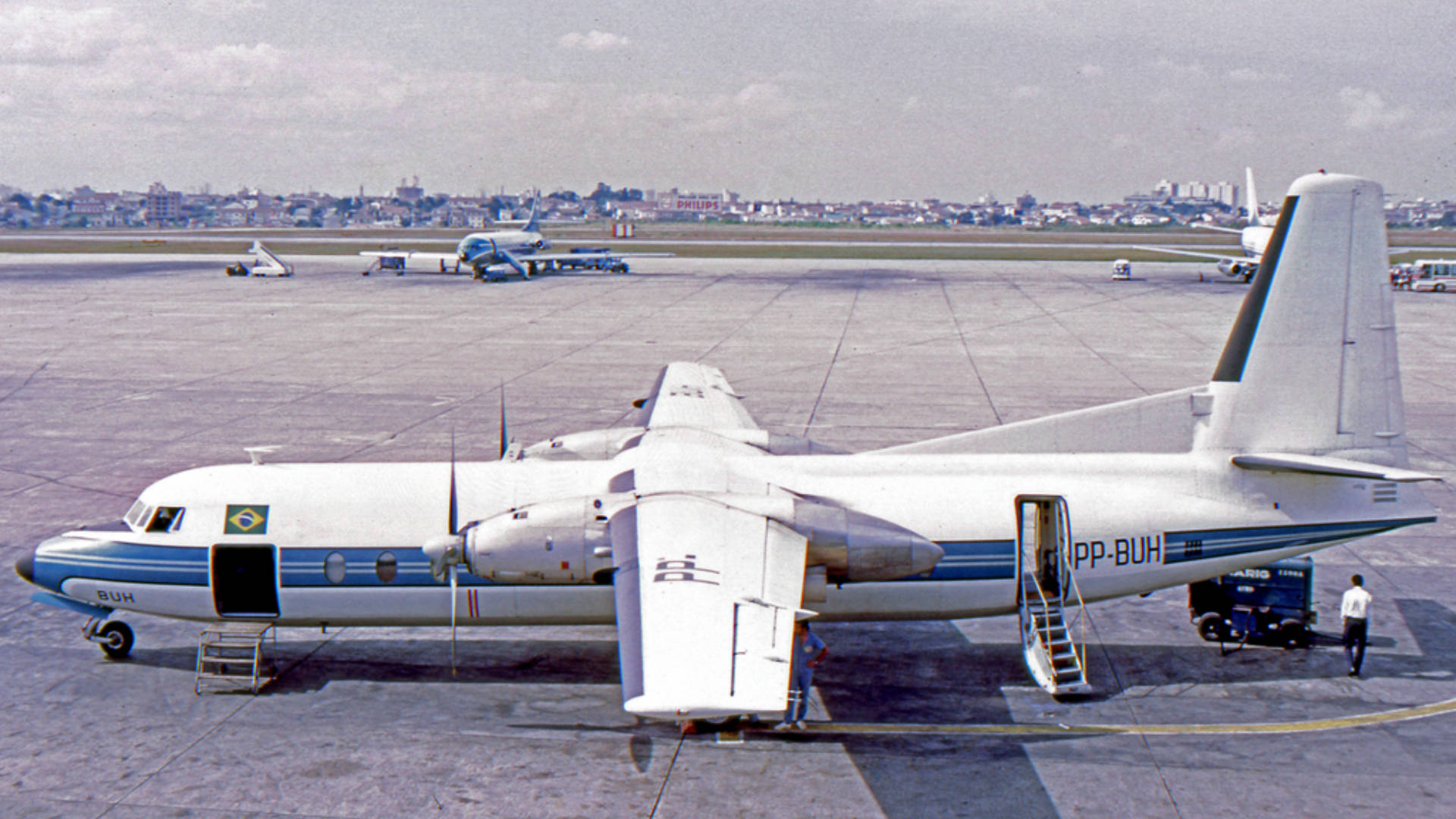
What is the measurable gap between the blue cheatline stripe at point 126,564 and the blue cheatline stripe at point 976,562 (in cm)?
1080

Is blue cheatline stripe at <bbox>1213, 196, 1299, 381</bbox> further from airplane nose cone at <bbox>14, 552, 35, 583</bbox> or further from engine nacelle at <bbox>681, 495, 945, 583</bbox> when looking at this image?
airplane nose cone at <bbox>14, 552, 35, 583</bbox>

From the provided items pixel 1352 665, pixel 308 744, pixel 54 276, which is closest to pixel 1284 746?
pixel 1352 665

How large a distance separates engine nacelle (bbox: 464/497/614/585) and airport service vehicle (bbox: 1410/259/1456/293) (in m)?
81.4

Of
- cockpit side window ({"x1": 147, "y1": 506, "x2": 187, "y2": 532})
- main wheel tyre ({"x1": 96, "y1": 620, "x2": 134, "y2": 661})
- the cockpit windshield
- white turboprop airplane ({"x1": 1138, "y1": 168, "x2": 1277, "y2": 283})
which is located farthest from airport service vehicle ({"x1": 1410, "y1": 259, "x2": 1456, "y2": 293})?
main wheel tyre ({"x1": 96, "y1": 620, "x2": 134, "y2": 661})

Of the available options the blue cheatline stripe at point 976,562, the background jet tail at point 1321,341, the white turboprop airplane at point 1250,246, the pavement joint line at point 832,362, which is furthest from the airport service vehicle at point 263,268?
the background jet tail at point 1321,341

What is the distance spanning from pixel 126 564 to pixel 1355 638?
18429mm

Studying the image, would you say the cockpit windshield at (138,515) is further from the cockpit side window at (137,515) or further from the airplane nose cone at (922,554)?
the airplane nose cone at (922,554)

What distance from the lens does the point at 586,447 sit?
18.8 metres

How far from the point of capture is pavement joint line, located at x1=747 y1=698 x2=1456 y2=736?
14500 millimetres

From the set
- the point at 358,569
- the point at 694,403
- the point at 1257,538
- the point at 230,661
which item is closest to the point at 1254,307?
the point at 1257,538

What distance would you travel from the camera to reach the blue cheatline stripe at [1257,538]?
16.3 meters

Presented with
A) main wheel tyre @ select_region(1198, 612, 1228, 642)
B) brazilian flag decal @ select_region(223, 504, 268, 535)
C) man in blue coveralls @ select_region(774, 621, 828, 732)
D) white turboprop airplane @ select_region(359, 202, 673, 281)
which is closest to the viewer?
man in blue coveralls @ select_region(774, 621, 828, 732)

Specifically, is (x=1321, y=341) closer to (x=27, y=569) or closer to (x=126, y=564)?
(x=126, y=564)

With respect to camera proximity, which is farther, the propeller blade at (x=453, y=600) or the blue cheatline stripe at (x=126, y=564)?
the blue cheatline stripe at (x=126, y=564)
